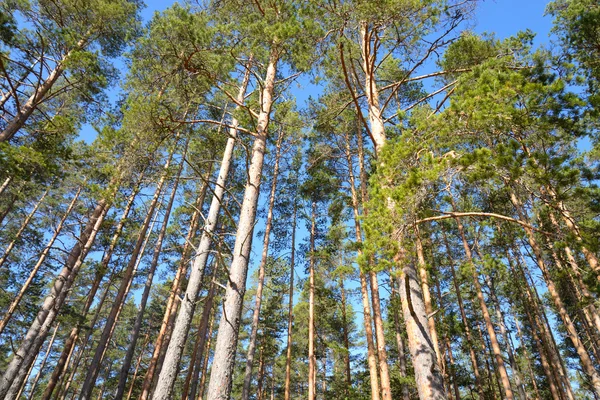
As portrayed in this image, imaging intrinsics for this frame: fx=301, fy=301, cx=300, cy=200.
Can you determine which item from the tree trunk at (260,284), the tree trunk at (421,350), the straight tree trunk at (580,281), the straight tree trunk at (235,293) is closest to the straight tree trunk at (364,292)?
the tree trunk at (260,284)

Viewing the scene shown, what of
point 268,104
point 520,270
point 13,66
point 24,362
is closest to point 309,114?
point 268,104

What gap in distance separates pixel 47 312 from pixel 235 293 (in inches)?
324

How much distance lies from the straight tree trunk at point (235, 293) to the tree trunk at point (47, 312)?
5365 mm

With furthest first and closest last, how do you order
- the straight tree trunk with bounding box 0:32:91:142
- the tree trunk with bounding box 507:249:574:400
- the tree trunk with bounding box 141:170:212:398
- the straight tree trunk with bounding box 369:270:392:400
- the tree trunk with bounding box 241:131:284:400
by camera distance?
the tree trunk with bounding box 507:249:574:400
the tree trunk with bounding box 241:131:284:400
the tree trunk with bounding box 141:170:212:398
the straight tree trunk with bounding box 369:270:392:400
the straight tree trunk with bounding box 0:32:91:142

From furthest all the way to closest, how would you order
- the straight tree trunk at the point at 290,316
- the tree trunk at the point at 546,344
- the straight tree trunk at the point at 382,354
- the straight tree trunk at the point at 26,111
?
1. the straight tree trunk at the point at 290,316
2. the tree trunk at the point at 546,344
3. the straight tree trunk at the point at 382,354
4. the straight tree trunk at the point at 26,111

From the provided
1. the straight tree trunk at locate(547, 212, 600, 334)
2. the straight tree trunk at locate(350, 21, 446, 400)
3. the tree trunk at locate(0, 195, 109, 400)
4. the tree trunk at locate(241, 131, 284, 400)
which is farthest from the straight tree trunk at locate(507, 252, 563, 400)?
the tree trunk at locate(0, 195, 109, 400)

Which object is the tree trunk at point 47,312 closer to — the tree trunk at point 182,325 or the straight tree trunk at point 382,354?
the tree trunk at point 182,325

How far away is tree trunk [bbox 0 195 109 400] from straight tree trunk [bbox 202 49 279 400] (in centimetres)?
536

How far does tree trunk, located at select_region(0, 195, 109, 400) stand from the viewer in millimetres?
7559

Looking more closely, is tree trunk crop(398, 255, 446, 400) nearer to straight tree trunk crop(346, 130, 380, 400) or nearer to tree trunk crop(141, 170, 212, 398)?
straight tree trunk crop(346, 130, 380, 400)

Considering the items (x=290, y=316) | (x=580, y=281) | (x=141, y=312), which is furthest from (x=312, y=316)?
(x=580, y=281)

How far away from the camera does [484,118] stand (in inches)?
160

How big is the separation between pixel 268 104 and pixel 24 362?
31.3 ft

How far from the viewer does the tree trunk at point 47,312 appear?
756 centimetres
